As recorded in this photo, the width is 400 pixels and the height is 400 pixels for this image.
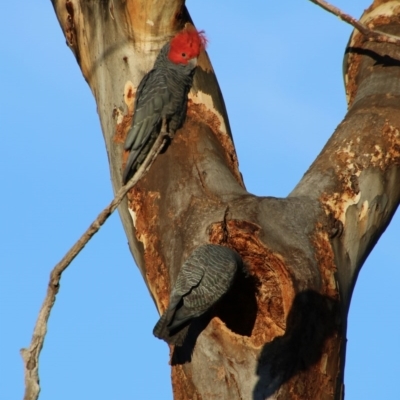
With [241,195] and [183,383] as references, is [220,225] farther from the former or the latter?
[183,383]

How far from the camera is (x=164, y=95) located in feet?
14.2

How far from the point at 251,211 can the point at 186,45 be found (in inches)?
44.5

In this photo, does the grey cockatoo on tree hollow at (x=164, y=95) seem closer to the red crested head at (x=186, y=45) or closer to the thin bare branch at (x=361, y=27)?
the red crested head at (x=186, y=45)

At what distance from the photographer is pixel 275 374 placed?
3.48 meters

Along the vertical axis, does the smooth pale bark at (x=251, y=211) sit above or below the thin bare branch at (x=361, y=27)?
below

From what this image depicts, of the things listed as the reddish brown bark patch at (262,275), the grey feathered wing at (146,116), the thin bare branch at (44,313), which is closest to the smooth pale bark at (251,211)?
the reddish brown bark patch at (262,275)

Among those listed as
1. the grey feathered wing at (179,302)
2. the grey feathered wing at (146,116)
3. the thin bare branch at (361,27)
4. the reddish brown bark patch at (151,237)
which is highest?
the thin bare branch at (361,27)

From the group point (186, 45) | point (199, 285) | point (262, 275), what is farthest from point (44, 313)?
point (186, 45)

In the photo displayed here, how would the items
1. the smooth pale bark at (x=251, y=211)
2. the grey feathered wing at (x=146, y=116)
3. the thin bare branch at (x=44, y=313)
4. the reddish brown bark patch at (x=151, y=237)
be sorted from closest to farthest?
the thin bare branch at (x=44, y=313) < the smooth pale bark at (x=251, y=211) < the reddish brown bark patch at (x=151, y=237) < the grey feathered wing at (x=146, y=116)

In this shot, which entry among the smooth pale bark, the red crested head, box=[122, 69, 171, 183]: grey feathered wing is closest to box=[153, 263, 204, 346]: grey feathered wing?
the smooth pale bark

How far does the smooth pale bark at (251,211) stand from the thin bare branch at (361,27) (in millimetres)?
106

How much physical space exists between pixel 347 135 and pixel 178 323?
138 cm

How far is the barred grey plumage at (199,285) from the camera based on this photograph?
342 cm

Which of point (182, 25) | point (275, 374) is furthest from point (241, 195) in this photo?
point (182, 25)
